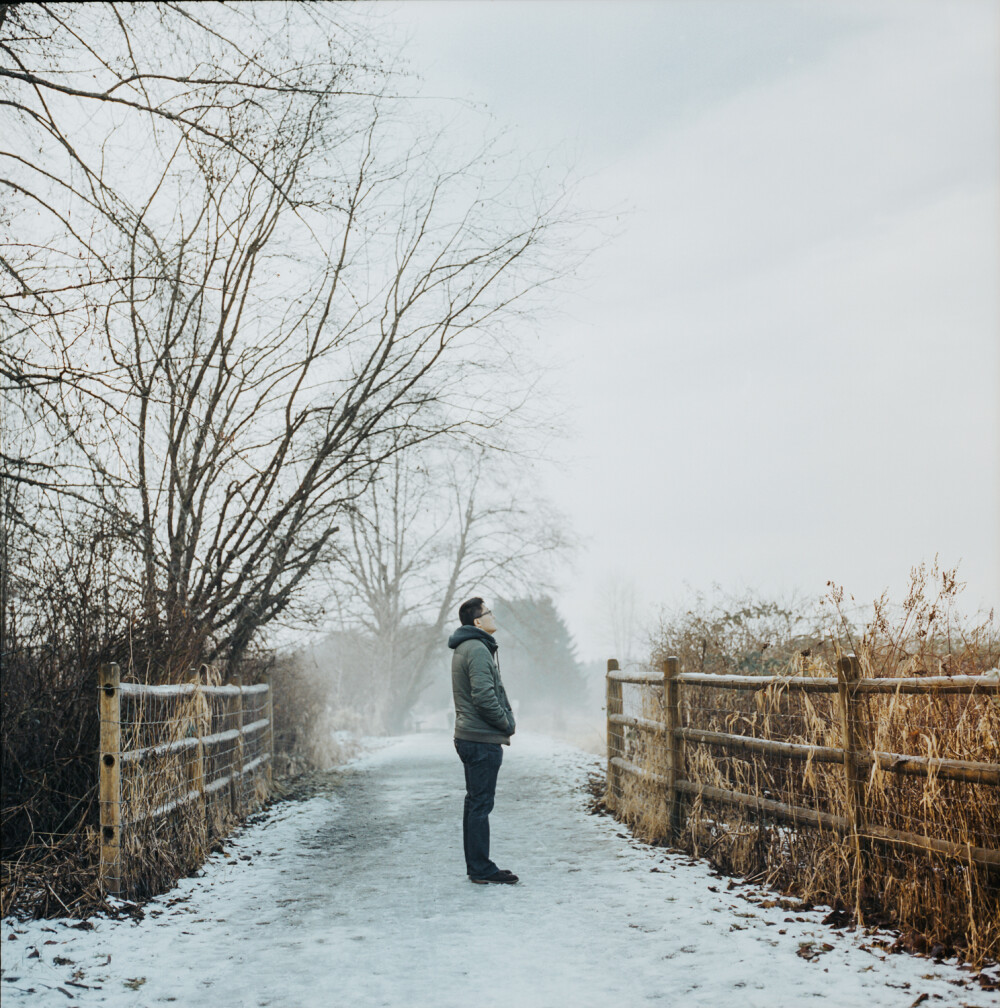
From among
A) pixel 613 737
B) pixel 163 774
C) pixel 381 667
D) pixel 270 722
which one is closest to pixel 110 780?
pixel 163 774

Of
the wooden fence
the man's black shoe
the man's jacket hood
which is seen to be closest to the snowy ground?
the man's black shoe

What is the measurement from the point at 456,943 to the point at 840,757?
2522 millimetres

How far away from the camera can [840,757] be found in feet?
18.6

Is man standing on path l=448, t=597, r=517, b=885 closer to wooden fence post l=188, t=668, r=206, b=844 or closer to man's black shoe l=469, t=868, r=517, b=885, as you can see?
man's black shoe l=469, t=868, r=517, b=885

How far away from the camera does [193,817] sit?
7.38 metres

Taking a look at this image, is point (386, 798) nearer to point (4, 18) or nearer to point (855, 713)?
point (855, 713)

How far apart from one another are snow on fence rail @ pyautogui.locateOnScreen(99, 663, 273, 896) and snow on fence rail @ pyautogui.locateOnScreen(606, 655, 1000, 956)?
12.7 feet

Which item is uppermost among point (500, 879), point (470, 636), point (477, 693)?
point (470, 636)

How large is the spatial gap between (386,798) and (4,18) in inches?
354

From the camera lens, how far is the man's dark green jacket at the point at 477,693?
6.85 meters

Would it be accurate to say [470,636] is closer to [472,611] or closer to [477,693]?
[472,611]

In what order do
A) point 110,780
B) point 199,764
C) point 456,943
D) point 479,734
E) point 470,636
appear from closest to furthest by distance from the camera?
point 456,943, point 110,780, point 479,734, point 470,636, point 199,764

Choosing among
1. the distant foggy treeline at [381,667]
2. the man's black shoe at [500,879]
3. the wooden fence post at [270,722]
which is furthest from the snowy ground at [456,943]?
the distant foggy treeline at [381,667]

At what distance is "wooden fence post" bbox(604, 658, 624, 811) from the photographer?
9.91 m
